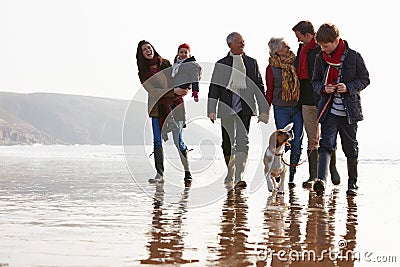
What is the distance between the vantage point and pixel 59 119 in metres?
98.5

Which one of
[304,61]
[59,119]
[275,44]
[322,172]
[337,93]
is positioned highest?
[59,119]

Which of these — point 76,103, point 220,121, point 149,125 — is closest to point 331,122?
point 220,121

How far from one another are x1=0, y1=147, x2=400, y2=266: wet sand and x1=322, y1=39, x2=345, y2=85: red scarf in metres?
→ 1.28

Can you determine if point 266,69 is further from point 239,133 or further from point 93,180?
point 93,180

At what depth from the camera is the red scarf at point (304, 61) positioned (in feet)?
28.5

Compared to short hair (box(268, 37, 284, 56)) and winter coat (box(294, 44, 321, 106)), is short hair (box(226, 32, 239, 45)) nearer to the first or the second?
short hair (box(268, 37, 284, 56))

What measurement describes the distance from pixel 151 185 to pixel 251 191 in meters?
1.37

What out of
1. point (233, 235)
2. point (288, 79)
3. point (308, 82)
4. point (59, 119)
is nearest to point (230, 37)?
point (288, 79)

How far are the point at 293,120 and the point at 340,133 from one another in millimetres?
1258

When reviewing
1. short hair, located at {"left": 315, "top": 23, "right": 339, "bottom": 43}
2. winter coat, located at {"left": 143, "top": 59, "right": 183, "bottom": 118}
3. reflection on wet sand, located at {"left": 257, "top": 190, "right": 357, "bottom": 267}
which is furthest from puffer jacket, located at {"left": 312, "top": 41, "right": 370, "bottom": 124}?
winter coat, located at {"left": 143, "top": 59, "right": 183, "bottom": 118}

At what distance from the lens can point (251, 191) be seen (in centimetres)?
819

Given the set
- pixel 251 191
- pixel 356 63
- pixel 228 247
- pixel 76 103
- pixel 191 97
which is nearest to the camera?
pixel 228 247

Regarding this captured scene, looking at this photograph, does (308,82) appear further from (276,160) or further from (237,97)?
(276,160)

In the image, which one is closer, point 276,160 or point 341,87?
point 341,87
